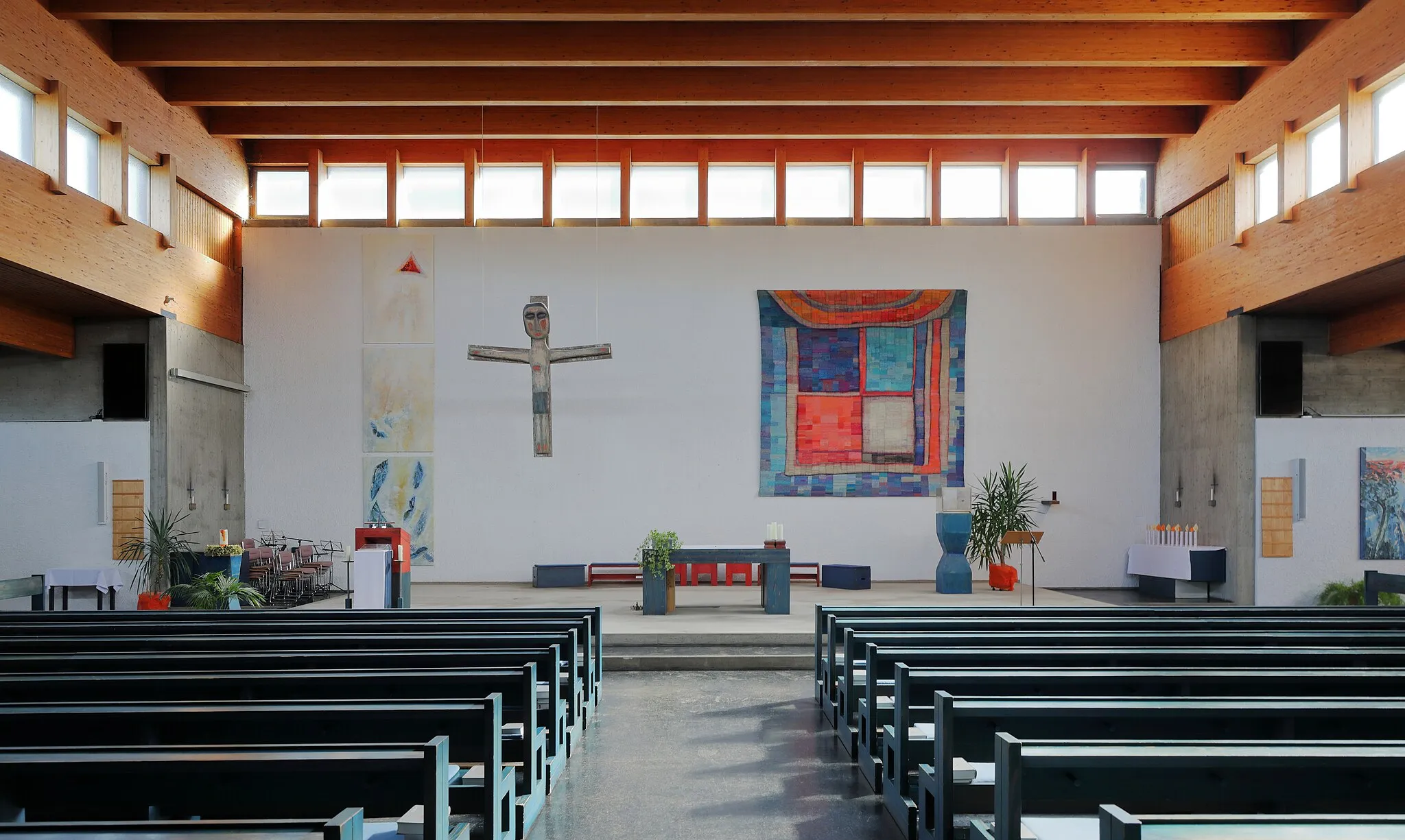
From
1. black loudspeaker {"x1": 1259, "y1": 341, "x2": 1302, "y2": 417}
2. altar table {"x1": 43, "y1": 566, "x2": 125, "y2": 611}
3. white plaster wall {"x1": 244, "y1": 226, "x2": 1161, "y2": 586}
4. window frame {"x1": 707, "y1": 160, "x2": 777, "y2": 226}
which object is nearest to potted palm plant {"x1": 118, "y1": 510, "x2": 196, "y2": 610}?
altar table {"x1": 43, "y1": 566, "x2": 125, "y2": 611}

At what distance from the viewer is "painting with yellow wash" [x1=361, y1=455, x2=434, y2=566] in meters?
11.8

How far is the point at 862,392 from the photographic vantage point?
11.9 metres

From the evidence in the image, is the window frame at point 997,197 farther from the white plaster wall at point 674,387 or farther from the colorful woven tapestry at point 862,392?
the colorful woven tapestry at point 862,392

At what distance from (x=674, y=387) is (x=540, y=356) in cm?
261

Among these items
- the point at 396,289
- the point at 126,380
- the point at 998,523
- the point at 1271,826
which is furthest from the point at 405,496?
the point at 1271,826

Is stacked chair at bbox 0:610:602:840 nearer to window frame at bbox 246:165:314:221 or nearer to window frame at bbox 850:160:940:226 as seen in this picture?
window frame at bbox 246:165:314:221

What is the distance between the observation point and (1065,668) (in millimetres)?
3371

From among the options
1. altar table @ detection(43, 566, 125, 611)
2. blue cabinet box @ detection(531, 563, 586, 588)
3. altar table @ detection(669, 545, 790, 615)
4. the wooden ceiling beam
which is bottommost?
blue cabinet box @ detection(531, 563, 586, 588)

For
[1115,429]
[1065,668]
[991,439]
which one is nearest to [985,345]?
[991,439]

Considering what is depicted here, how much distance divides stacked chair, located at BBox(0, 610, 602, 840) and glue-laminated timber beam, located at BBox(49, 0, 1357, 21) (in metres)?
5.72

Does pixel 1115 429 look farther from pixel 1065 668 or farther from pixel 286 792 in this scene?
pixel 286 792

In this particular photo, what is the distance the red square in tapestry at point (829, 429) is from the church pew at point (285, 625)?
687 centimetres

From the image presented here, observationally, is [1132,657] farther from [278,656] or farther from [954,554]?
[954,554]

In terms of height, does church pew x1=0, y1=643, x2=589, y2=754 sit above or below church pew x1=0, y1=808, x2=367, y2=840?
below
